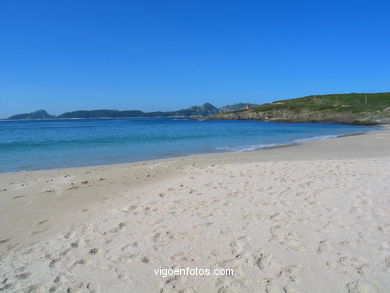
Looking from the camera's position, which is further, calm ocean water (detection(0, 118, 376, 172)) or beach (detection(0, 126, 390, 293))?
calm ocean water (detection(0, 118, 376, 172))

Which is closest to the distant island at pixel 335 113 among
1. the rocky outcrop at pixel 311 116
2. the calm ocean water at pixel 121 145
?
the rocky outcrop at pixel 311 116

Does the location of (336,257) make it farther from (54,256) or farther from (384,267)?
(54,256)

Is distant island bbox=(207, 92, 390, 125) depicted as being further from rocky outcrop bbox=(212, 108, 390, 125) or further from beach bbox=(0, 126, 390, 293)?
beach bbox=(0, 126, 390, 293)

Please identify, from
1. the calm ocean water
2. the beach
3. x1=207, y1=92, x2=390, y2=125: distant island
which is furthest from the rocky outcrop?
the beach

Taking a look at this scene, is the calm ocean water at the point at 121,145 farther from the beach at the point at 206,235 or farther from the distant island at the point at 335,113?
the distant island at the point at 335,113

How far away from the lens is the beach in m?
3.51

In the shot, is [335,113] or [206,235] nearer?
[206,235]

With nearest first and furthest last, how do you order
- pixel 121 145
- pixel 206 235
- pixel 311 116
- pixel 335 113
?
pixel 206 235 < pixel 121 145 < pixel 335 113 < pixel 311 116

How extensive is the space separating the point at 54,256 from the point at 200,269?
237cm

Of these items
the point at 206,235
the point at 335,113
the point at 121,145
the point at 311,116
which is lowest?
the point at 206,235

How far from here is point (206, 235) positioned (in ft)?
15.4

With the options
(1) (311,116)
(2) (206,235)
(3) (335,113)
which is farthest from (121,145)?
(1) (311,116)

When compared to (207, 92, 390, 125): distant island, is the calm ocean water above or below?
below

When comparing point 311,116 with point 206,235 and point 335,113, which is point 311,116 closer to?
point 335,113
